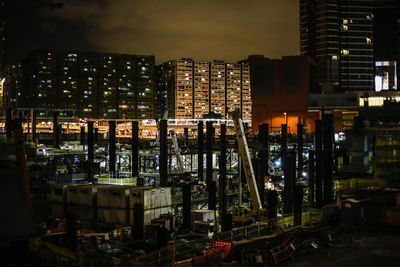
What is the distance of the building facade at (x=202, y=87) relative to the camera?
179m

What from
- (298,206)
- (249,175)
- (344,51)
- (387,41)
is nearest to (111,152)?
(249,175)

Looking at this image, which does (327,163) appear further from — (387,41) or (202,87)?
(202,87)

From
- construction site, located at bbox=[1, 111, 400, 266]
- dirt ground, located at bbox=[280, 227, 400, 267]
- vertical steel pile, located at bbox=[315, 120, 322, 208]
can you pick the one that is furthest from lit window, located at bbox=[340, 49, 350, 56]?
dirt ground, located at bbox=[280, 227, 400, 267]

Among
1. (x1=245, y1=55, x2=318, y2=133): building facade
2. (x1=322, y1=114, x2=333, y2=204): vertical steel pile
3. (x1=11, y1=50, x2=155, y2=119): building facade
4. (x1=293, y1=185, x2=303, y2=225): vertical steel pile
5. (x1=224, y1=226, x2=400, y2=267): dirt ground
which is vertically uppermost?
(x1=11, y1=50, x2=155, y2=119): building facade

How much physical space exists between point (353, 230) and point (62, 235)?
42.5ft

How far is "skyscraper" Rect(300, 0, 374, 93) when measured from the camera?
4262 inches

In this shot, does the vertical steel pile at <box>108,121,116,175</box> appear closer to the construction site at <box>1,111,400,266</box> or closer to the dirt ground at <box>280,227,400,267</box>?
the construction site at <box>1,111,400,266</box>

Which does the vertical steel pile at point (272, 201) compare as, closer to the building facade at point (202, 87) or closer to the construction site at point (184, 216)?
the construction site at point (184, 216)

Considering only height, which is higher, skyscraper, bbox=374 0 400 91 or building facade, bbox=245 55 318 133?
skyscraper, bbox=374 0 400 91

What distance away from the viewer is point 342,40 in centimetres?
10931

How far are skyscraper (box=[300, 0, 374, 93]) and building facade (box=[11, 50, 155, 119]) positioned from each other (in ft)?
232

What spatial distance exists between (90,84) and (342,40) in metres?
87.8

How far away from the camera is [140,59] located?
16350 cm

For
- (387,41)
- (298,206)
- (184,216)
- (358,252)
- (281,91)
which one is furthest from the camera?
(387,41)
